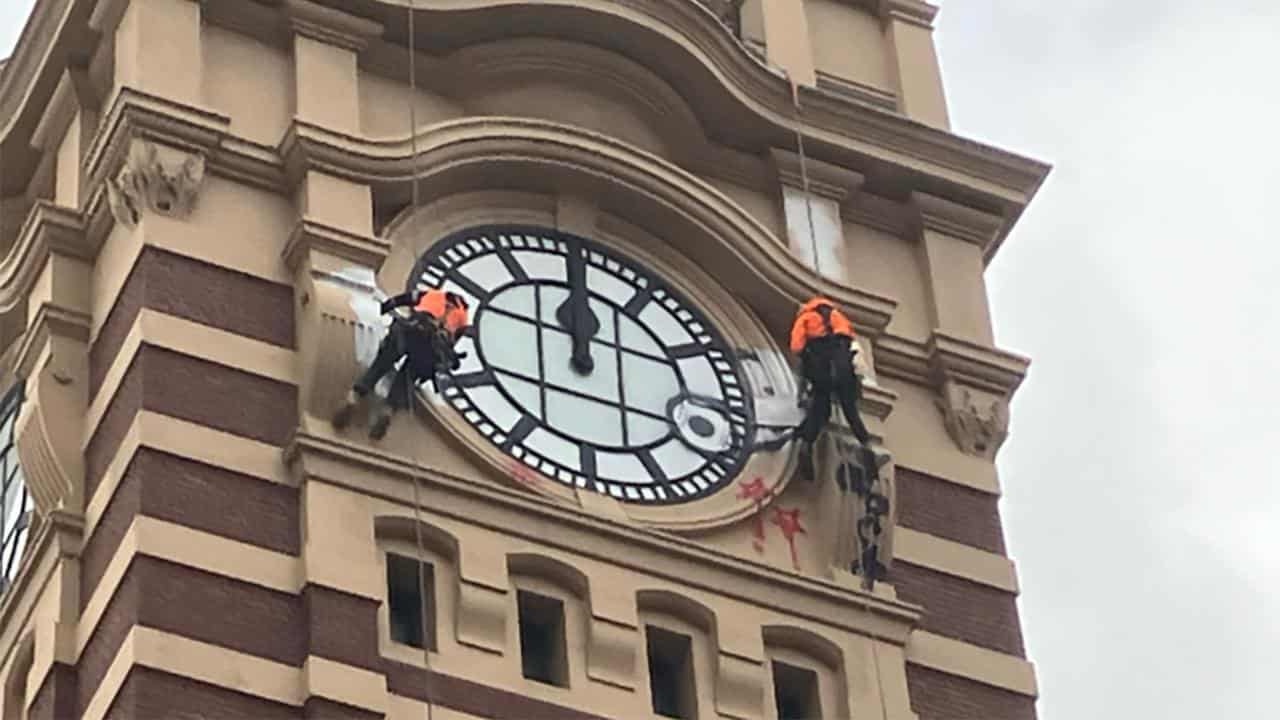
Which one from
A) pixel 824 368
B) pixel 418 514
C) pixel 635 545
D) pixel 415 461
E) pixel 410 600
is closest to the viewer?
pixel 410 600

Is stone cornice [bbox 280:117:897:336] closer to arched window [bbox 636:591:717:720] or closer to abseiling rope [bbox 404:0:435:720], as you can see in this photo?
abseiling rope [bbox 404:0:435:720]

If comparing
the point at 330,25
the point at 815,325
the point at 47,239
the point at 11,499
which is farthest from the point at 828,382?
the point at 11,499

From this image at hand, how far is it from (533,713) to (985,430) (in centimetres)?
532

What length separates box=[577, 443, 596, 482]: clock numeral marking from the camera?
29734 millimetres

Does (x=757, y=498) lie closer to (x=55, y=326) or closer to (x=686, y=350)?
(x=686, y=350)

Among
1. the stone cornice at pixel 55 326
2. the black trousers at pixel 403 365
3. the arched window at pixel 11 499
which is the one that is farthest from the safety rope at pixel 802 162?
the arched window at pixel 11 499

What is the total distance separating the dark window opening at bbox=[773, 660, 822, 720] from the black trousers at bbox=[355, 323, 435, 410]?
3033mm

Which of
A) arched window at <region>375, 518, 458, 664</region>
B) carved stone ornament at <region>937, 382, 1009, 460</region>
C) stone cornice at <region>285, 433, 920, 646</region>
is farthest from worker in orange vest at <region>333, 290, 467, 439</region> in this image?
carved stone ornament at <region>937, 382, 1009, 460</region>

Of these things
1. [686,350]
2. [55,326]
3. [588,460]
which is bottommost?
[588,460]

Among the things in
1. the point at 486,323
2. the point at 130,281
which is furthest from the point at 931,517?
the point at 130,281

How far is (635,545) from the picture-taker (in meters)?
29.2

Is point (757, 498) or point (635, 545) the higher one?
point (757, 498)

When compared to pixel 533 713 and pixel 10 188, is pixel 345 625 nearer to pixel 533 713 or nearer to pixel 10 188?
pixel 533 713

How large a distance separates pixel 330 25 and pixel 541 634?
524 cm
